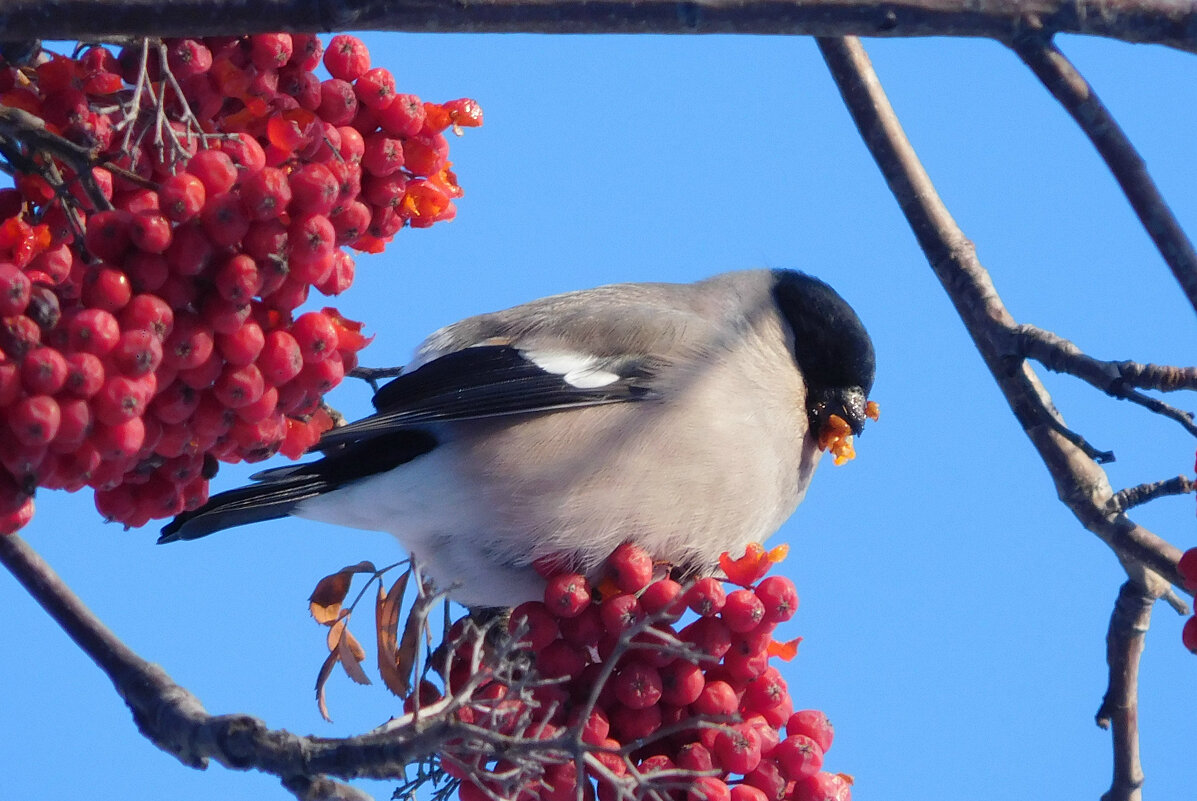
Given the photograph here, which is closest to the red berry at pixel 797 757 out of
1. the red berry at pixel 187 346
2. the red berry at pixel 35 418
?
the red berry at pixel 187 346

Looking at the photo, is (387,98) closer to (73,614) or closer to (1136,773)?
(73,614)

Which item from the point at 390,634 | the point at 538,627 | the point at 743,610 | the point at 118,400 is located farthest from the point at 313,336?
the point at 390,634

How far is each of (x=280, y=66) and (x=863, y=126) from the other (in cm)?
144

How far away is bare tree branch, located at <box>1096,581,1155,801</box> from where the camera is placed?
209 cm

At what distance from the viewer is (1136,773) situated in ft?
6.91

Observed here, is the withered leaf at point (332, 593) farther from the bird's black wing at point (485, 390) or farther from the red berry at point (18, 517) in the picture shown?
the red berry at point (18, 517)

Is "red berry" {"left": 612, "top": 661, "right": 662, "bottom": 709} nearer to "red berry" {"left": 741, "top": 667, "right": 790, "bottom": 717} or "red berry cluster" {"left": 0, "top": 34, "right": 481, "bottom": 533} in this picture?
"red berry" {"left": 741, "top": 667, "right": 790, "bottom": 717}

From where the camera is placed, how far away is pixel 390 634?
2188 mm

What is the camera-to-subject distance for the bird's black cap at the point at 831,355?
8.32ft

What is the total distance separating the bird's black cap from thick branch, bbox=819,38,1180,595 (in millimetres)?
253

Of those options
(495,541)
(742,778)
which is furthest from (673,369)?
(742,778)

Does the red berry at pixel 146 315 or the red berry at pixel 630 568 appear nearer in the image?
the red berry at pixel 146 315

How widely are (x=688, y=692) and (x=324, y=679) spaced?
810 millimetres

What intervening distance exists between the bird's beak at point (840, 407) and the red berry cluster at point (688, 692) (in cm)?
74
